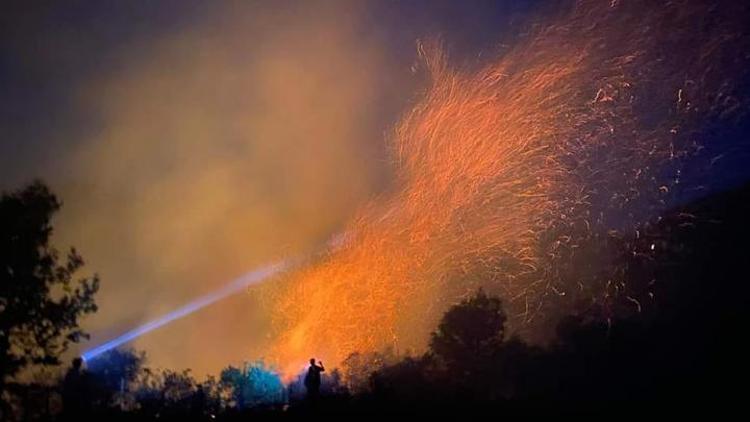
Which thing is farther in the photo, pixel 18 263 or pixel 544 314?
pixel 544 314

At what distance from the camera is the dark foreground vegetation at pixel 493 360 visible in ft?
73.4

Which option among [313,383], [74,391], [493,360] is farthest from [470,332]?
[74,391]

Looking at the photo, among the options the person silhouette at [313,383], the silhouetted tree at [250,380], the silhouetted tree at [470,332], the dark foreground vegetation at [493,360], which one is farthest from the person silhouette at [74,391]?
the silhouetted tree at [470,332]

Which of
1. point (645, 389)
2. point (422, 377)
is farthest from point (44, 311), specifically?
point (645, 389)

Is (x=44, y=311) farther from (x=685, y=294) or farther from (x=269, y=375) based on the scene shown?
(x=685, y=294)

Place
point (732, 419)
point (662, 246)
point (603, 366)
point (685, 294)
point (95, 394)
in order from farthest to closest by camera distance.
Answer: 1. point (662, 246)
2. point (685, 294)
3. point (603, 366)
4. point (95, 394)
5. point (732, 419)

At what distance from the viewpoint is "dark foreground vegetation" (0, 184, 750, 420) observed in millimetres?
22375

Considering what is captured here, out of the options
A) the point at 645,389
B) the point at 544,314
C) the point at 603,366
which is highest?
the point at 544,314

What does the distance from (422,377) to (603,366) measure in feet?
34.6

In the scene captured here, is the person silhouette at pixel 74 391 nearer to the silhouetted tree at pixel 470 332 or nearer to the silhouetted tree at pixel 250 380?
the silhouetted tree at pixel 250 380

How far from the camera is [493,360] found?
4312cm

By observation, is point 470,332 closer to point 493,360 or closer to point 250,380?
point 493,360

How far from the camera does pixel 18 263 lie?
26172mm

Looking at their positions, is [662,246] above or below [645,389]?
above
